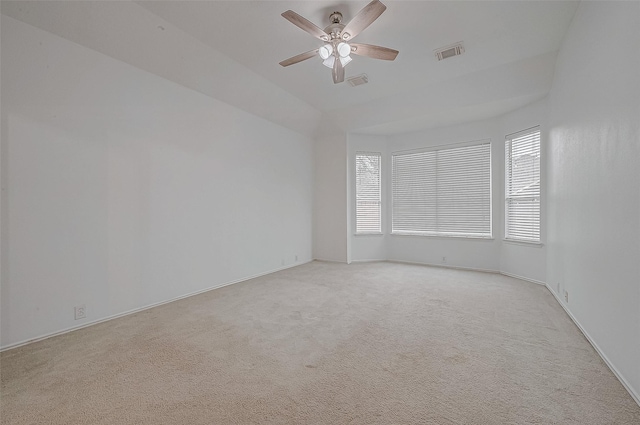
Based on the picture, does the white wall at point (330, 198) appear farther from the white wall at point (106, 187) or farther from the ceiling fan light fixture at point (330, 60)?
the ceiling fan light fixture at point (330, 60)

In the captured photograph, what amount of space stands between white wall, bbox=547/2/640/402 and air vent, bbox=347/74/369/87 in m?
2.38

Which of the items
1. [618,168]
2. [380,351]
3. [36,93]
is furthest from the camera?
[36,93]

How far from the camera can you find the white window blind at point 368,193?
6152mm

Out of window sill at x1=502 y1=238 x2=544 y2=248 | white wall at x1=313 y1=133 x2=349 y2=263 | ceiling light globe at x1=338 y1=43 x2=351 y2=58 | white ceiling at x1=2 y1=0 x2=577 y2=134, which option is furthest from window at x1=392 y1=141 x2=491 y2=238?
ceiling light globe at x1=338 y1=43 x2=351 y2=58

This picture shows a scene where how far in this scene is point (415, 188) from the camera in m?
5.96

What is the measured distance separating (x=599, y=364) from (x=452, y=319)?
43.7 inches

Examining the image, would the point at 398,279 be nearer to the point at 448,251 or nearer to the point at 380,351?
the point at 448,251

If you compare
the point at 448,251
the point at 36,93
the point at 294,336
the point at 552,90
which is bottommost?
the point at 294,336

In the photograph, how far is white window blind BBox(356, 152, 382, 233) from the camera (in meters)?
6.15

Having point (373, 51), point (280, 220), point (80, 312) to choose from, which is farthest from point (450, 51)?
point (80, 312)

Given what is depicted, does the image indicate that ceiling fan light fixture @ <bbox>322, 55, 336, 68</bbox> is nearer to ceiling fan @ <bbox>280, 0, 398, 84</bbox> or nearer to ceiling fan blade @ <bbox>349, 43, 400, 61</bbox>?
ceiling fan @ <bbox>280, 0, 398, 84</bbox>

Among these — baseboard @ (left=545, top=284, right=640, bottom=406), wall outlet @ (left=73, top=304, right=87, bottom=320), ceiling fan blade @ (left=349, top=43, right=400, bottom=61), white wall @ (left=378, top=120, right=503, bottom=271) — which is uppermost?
ceiling fan blade @ (left=349, top=43, right=400, bottom=61)

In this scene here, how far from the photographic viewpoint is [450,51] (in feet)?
11.4

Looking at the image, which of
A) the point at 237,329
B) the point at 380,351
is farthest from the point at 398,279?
the point at 237,329
